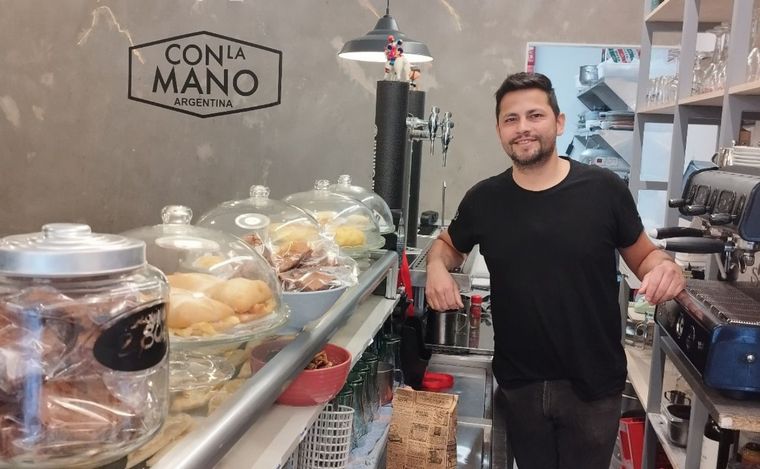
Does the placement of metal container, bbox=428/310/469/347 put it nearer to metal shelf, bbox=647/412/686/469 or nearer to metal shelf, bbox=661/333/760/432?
metal shelf, bbox=647/412/686/469

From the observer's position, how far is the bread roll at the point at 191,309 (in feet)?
3.12

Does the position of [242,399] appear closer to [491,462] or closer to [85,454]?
[85,454]

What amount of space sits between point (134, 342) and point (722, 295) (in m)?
1.53

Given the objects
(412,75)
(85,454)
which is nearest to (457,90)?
(412,75)

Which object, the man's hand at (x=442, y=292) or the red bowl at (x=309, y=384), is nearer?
the red bowl at (x=309, y=384)

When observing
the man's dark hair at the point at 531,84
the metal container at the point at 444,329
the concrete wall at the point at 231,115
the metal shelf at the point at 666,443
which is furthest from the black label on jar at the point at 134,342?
the concrete wall at the point at 231,115

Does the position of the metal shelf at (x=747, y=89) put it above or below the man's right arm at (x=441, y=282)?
above

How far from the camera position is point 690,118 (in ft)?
7.94

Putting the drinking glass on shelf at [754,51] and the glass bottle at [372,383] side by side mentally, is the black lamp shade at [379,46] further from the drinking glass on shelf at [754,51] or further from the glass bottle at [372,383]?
the glass bottle at [372,383]

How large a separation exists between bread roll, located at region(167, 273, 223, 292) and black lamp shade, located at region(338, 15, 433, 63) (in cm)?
186

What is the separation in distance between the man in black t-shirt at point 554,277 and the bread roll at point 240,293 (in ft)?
2.48

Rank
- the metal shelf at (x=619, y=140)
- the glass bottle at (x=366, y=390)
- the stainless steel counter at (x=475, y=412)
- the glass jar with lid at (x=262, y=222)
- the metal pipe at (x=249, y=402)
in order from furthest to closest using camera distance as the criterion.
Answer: the metal shelf at (x=619, y=140) → the stainless steel counter at (x=475, y=412) → the glass bottle at (x=366, y=390) → the glass jar with lid at (x=262, y=222) → the metal pipe at (x=249, y=402)

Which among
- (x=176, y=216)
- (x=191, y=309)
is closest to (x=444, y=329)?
(x=176, y=216)

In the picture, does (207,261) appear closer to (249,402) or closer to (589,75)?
(249,402)
